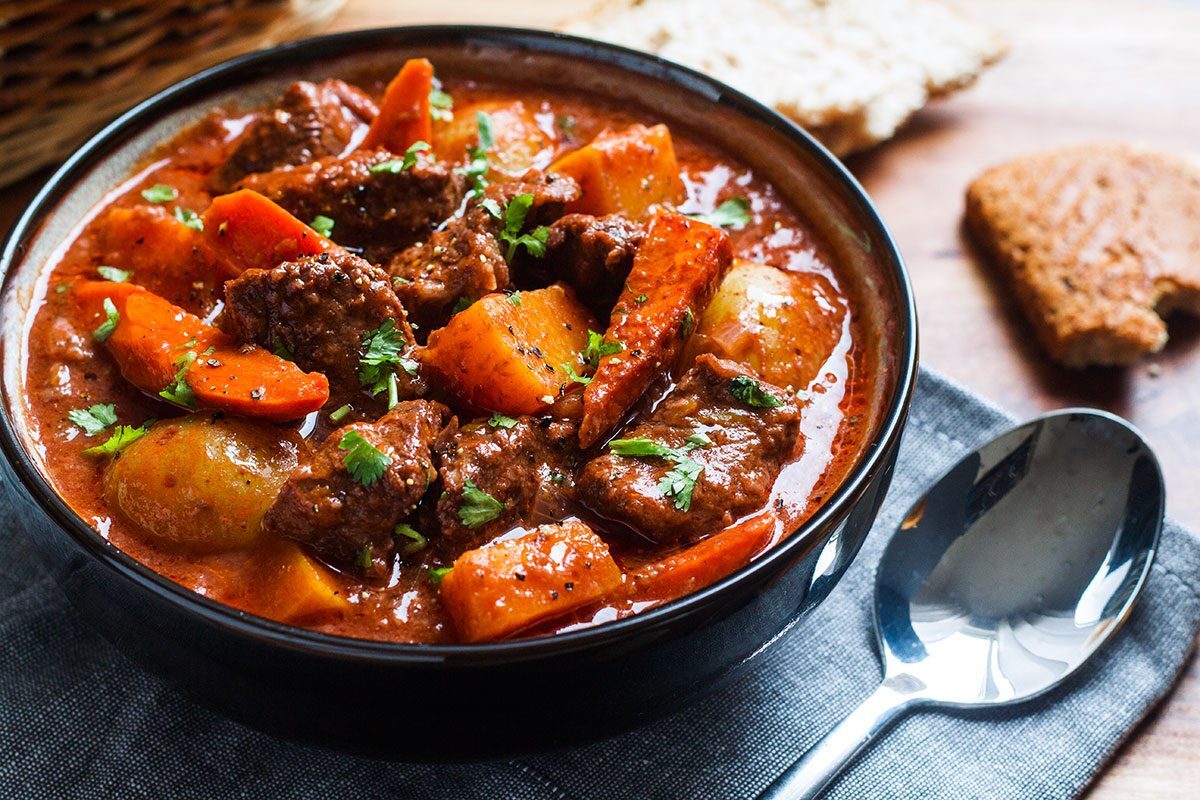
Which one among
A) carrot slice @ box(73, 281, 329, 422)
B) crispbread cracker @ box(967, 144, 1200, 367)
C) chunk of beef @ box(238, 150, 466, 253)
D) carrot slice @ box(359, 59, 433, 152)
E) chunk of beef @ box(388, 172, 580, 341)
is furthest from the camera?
crispbread cracker @ box(967, 144, 1200, 367)

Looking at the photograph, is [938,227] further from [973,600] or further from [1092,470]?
[973,600]

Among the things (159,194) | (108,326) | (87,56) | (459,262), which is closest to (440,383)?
(459,262)

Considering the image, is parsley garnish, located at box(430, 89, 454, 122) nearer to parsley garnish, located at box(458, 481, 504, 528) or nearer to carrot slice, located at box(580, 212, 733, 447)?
carrot slice, located at box(580, 212, 733, 447)

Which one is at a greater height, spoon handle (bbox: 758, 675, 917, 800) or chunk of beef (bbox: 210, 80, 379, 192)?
chunk of beef (bbox: 210, 80, 379, 192)

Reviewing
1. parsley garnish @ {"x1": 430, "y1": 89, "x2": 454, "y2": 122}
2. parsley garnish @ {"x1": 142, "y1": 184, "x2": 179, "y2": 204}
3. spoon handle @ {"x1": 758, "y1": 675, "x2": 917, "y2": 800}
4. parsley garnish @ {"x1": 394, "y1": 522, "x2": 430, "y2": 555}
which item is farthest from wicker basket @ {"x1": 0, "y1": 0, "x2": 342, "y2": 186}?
spoon handle @ {"x1": 758, "y1": 675, "x2": 917, "y2": 800}

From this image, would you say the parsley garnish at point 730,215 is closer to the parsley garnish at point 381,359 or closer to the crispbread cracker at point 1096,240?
the parsley garnish at point 381,359

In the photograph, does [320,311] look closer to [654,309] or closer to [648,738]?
[654,309]
